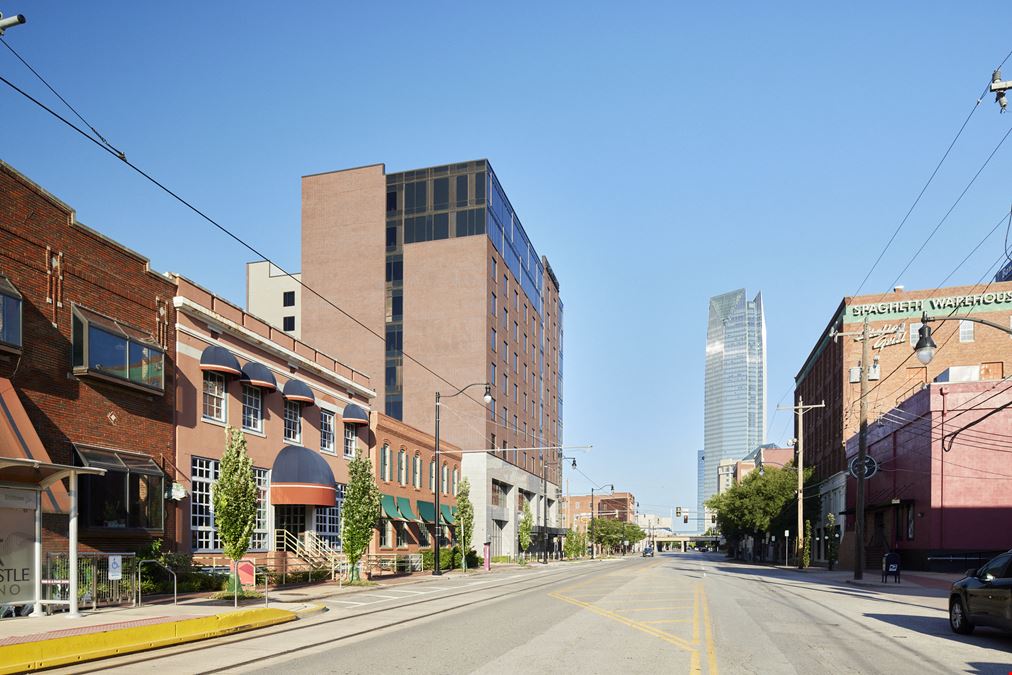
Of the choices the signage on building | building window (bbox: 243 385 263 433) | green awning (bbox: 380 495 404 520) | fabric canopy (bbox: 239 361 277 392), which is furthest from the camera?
green awning (bbox: 380 495 404 520)

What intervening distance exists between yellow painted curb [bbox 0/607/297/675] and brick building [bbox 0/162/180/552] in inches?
246

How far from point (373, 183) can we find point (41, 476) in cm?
5847

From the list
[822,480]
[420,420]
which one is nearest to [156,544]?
[420,420]

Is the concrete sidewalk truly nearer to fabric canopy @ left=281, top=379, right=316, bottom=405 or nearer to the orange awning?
the orange awning

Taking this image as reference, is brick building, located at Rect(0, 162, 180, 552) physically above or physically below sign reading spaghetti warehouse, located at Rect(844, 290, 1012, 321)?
below

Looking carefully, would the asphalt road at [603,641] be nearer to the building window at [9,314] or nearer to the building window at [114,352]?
the building window at [114,352]

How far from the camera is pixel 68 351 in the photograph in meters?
23.1

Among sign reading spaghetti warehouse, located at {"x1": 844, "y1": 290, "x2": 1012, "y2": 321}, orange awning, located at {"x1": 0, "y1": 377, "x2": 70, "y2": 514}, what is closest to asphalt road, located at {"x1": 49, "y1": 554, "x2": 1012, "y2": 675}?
orange awning, located at {"x1": 0, "y1": 377, "x2": 70, "y2": 514}

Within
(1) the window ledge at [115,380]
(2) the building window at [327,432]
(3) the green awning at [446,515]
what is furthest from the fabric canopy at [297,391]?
(3) the green awning at [446,515]

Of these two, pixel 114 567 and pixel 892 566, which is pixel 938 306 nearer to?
pixel 892 566

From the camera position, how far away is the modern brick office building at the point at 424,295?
72.6m

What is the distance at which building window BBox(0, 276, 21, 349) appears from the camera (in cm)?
2033

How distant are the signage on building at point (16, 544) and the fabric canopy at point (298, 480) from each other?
14.0 metres

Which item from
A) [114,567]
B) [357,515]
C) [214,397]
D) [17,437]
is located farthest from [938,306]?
[17,437]
